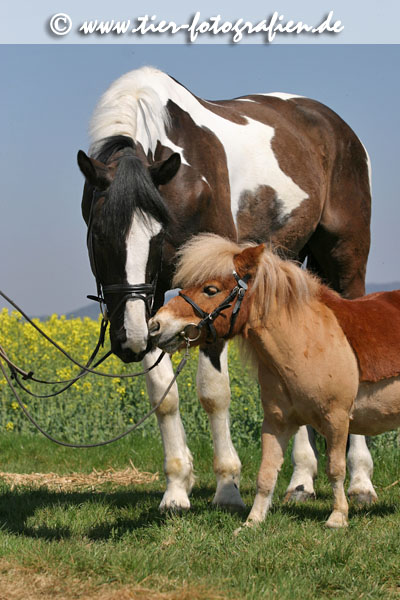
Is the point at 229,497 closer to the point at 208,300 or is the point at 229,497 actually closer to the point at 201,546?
the point at 201,546

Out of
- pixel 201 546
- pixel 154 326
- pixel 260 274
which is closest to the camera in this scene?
pixel 201 546

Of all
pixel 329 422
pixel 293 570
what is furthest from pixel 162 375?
pixel 293 570

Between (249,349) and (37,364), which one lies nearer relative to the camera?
(249,349)

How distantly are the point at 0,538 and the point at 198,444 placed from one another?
3.73 m

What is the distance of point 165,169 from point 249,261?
93 cm

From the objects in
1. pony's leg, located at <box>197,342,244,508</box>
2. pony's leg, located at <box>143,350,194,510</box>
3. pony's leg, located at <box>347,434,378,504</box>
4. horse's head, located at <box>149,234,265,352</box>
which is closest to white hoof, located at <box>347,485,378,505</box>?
pony's leg, located at <box>347,434,378,504</box>

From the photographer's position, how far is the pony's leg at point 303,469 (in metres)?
6.29

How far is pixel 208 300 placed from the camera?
14.5 feet

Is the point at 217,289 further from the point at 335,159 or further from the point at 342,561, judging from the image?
the point at 335,159

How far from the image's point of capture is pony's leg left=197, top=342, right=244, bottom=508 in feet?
18.6

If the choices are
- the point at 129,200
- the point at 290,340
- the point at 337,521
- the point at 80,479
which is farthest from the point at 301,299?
the point at 80,479

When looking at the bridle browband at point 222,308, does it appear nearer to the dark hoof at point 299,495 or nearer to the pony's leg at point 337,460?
the pony's leg at point 337,460

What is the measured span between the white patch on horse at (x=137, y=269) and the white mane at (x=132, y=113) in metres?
0.85

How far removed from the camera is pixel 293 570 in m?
3.91
